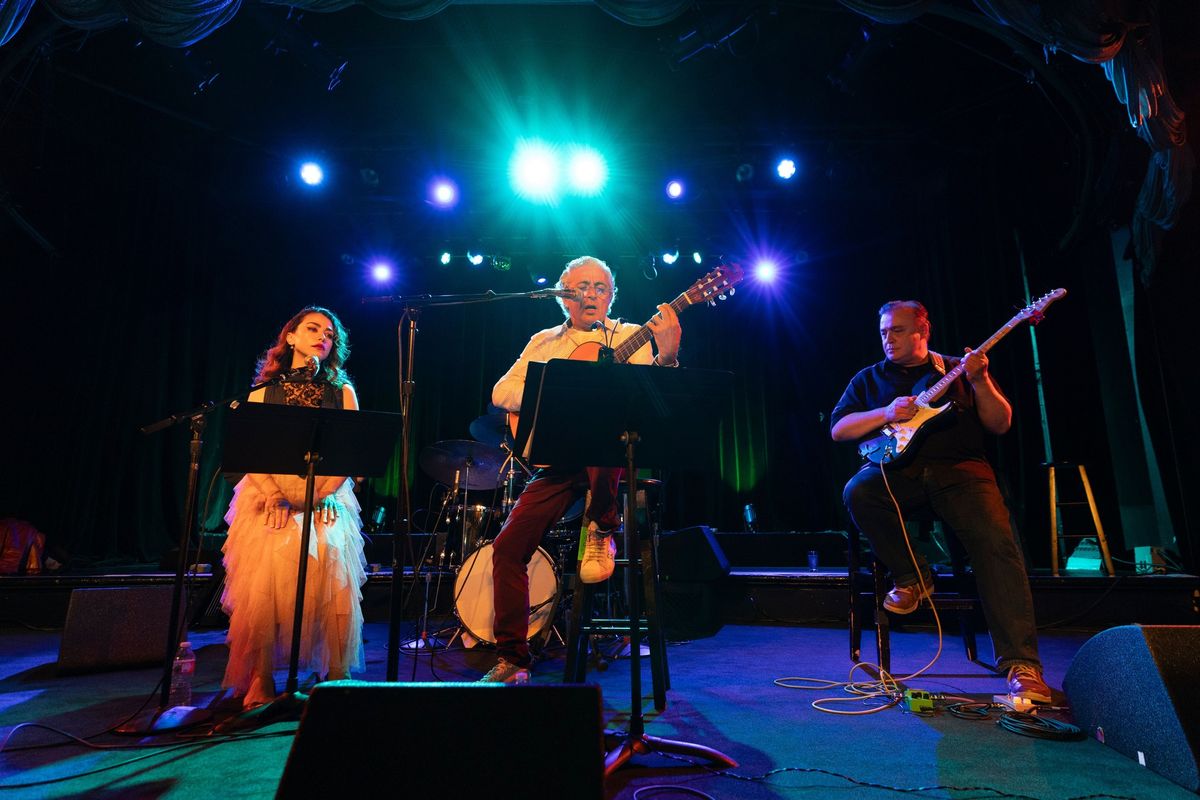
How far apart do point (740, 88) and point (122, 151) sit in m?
7.83

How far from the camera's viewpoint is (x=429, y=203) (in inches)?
365

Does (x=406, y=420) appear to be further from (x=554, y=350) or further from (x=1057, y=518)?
(x=1057, y=518)

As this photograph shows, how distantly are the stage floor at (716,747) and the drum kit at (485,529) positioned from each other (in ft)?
1.49

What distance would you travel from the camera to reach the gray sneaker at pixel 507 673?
2.76 metres

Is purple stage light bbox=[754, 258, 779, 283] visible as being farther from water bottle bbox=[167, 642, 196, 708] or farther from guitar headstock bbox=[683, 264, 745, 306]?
water bottle bbox=[167, 642, 196, 708]

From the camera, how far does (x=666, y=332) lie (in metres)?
2.91

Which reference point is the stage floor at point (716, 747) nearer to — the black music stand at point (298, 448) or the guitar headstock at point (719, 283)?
the black music stand at point (298, 448)

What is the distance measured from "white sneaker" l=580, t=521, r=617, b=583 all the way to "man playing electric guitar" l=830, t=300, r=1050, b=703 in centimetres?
168

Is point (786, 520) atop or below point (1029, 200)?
below

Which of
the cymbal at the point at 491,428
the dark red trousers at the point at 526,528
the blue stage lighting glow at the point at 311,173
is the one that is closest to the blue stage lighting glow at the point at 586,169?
the blue stage lighting glow at the point at 311,173

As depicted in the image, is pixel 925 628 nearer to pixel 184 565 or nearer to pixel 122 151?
pixel 184 565

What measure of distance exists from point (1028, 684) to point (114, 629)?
17.0 ft

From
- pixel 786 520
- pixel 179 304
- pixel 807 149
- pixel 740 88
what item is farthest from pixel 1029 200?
pixel 179 304

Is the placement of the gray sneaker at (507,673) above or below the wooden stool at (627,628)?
below
